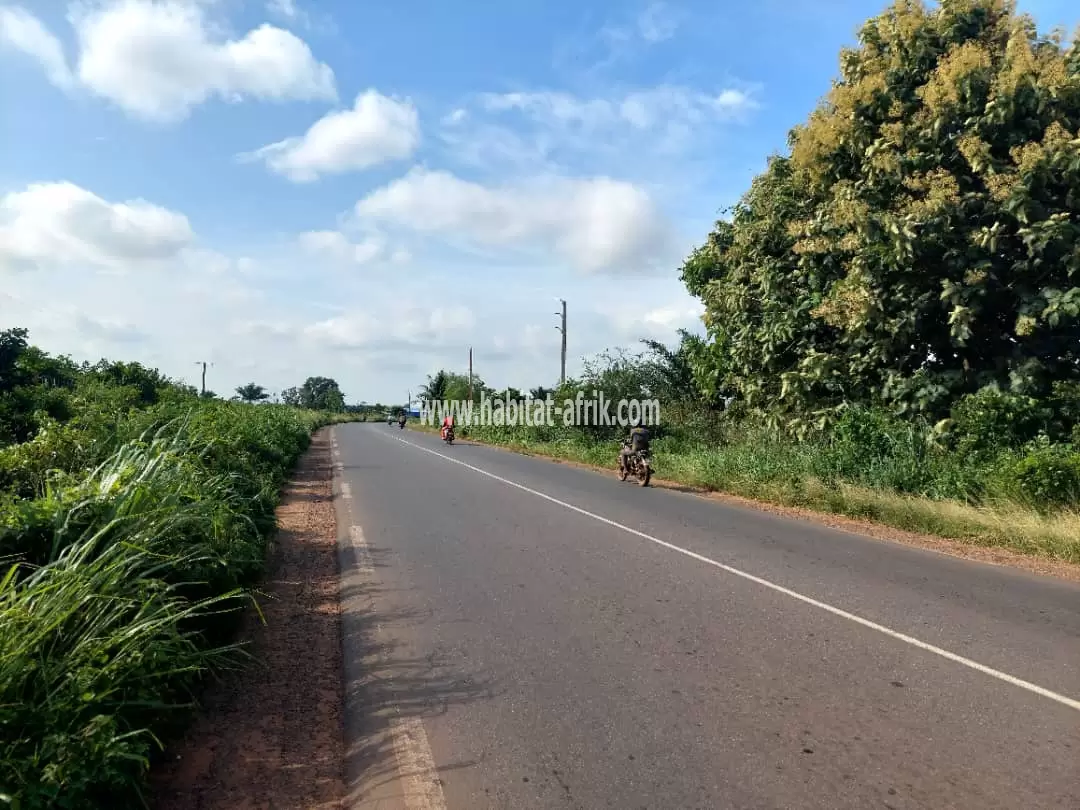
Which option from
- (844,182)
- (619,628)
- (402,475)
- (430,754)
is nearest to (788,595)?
(619,628)

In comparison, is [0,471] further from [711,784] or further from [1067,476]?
[1067,476]

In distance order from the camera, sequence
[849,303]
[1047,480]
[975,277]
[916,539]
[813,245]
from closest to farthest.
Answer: [1047,480] < [916,539] < [975,277] < [849,303] < [813,245]

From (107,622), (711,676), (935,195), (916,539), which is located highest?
(935,195)

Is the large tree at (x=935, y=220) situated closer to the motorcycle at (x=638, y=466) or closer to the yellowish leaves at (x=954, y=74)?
the yellowish leaves at (x=954, y=74)

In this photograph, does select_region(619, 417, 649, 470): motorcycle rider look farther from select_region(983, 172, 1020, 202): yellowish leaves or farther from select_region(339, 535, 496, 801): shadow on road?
select_region(339, 535, 496, 801): shadow on road

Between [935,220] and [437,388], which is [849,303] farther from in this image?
[437,388]

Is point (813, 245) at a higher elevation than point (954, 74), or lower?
lower

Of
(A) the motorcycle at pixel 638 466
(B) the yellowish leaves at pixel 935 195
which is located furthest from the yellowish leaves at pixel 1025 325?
(A) the motorcycle at pixel 638 466

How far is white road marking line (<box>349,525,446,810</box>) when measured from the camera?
142 inches

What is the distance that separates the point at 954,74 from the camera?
13852 millimetres

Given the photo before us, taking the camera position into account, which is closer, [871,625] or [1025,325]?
[871,625]

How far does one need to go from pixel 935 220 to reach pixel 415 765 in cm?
1326

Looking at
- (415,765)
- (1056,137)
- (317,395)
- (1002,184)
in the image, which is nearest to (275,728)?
(415,765)

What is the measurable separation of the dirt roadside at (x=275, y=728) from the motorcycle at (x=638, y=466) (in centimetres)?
1205
